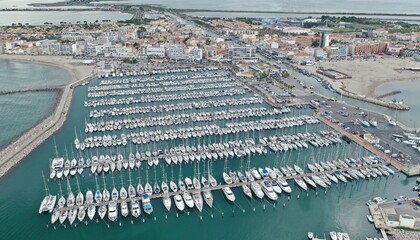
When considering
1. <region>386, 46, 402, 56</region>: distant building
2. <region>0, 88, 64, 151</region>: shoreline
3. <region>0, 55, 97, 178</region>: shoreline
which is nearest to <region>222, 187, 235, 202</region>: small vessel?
<region>0, 55, 97, 178</region>: shoreline

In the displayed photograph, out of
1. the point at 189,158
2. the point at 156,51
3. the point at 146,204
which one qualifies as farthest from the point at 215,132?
the point at 156,51

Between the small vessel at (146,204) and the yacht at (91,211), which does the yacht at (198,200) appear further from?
the yacht at (91,211)

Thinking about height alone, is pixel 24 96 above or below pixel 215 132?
above

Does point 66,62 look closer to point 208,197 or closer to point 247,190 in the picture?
point 208,197

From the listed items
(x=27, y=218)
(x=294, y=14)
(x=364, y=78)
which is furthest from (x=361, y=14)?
(x=27, y=218)

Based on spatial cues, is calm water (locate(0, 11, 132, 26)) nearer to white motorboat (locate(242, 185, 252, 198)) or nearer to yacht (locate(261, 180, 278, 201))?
white motorboat (locate(242, 185, 252, 198))

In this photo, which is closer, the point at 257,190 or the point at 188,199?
the point at 188,199

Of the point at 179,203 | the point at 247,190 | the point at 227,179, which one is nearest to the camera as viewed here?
the point at 179,203
